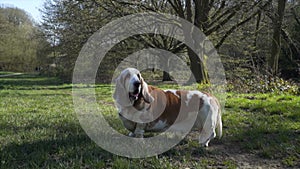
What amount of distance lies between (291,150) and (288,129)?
1.28m

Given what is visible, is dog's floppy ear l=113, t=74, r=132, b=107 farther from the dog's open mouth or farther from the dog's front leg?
the dog's front leg

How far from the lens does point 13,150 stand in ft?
12.5

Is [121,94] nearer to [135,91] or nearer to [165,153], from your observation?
[135,91]

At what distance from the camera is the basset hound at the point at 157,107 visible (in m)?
3.97

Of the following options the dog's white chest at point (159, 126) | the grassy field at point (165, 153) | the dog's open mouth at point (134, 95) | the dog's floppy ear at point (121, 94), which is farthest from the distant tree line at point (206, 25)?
the dog's open mouth at point (134, 95)

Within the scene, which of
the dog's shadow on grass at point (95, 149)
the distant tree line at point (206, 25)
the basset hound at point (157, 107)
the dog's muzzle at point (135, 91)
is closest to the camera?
the dog's shadow on grass at point (95, 149)

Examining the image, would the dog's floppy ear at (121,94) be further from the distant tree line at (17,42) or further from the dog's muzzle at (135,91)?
the distant tree line at (17,42)

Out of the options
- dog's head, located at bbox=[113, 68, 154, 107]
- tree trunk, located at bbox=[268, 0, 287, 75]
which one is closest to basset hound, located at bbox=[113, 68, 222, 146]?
dog's head, located at bbox=[113, 68, 154, 107]

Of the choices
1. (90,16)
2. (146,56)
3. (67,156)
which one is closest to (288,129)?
(67,156)

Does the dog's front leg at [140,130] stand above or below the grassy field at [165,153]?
above

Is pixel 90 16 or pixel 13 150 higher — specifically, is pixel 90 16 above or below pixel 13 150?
above

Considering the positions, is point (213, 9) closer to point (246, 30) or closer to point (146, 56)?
point (246, 30)

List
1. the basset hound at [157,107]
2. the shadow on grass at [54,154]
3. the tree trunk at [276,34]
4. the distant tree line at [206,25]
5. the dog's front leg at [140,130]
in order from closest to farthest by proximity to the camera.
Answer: the shadow on grass at [54,154] → the basset hound at [157,107] → the dog's front leg at [140,130] → the distant tree line at [206,25] → the tree trunk at [276,34]

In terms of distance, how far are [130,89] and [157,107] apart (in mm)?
540
